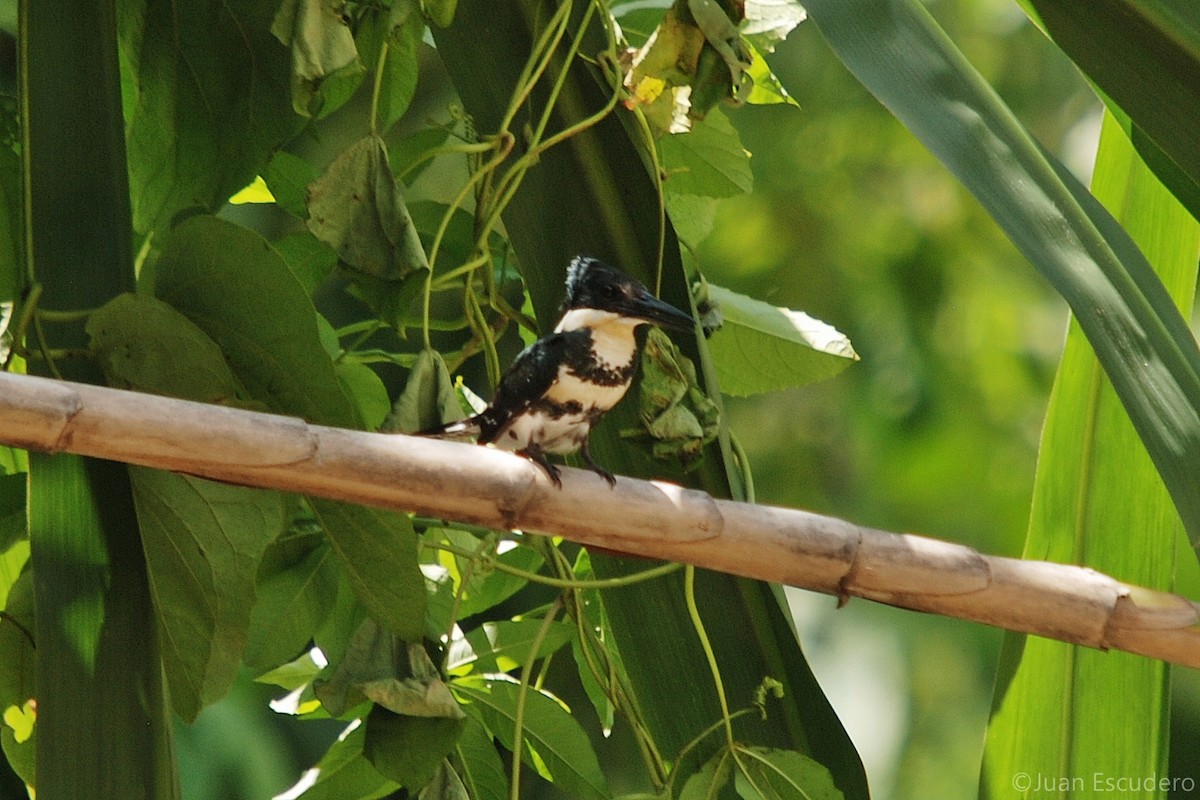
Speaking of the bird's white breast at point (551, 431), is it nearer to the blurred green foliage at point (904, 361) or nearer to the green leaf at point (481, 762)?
the green leaf at point (481, 762)

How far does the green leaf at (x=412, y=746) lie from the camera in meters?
0.77

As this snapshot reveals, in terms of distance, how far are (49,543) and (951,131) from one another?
521 millimetres

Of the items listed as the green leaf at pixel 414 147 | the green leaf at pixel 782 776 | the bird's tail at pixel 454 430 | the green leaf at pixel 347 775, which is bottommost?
the green leaf at pixel 347 775

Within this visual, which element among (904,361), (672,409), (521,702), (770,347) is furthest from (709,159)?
(904,361)

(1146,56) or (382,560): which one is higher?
(1146,56)

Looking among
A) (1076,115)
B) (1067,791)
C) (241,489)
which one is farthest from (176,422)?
(1076,115)

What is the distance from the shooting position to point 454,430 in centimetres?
82

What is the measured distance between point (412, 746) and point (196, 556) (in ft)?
0.54

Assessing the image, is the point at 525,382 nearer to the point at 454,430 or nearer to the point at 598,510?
the point at 454,430

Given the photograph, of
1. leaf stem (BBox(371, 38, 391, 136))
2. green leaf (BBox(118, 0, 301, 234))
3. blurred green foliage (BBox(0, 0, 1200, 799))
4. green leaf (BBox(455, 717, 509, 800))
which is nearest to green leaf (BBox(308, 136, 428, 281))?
leaf stem (BBox(371, 38, 391, 136))

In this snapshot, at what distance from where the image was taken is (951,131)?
0.66 m

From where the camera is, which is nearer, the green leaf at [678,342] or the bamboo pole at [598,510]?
the bamboo pole at [598,510]

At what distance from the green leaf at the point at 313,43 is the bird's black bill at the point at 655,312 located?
23cm

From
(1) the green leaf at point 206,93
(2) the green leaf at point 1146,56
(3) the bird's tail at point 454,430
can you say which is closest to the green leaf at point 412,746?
(3) the bird's tail at point 454,430
